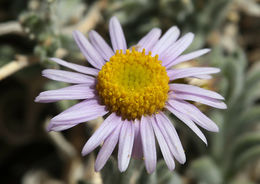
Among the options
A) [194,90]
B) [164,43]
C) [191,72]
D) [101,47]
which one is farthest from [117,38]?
[194,90]

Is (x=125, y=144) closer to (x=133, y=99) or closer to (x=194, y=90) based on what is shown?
(x=133, y=99)

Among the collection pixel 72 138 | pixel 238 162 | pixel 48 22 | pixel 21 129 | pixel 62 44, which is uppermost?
pixel 48 22

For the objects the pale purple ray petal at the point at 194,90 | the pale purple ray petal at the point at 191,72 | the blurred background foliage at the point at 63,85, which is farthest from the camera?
the blurred background foliage at the point at 63,85

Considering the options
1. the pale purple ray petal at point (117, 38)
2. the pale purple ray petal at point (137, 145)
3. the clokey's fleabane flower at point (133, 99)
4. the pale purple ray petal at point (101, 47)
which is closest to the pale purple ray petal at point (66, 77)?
the clokey's fleabane flower at point (133, 99)

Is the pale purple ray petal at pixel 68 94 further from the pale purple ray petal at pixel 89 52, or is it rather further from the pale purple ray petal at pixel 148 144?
the pale purple ray petal at pixel 148 144

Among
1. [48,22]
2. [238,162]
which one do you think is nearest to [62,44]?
[48,22]

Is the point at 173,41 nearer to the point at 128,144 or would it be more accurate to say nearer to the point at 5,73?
the point at 128,144
